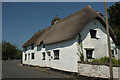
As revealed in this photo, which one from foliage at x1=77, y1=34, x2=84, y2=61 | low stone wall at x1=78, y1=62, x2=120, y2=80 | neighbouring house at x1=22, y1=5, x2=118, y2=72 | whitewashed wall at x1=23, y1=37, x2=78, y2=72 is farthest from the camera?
neighbouring house at x1=22, y1=5, x2=118, y2=72

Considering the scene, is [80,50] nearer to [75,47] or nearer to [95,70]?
[75,47]

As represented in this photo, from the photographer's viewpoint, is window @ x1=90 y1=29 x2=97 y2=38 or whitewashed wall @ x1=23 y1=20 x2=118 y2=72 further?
window @ x1=90 y1=29 x2=97 y2=38

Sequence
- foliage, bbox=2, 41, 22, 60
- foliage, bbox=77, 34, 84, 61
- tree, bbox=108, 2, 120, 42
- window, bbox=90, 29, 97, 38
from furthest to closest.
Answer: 1. foliage, bbox=2, 41, 22, 60
2. tree, bbox=108, 2, 120, 42
3. window, bbox=90, 29, 97, 38
4. foliage, bbox=77, 34, 84, 61

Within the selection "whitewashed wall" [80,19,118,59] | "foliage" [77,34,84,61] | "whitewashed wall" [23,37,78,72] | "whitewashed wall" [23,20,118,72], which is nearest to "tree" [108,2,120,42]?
"whitewashed wall" [80,19,118,59]

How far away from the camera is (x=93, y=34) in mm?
13203

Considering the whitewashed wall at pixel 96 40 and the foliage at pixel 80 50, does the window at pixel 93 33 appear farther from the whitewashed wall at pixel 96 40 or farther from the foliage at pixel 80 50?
the foliage at pixel 80 50

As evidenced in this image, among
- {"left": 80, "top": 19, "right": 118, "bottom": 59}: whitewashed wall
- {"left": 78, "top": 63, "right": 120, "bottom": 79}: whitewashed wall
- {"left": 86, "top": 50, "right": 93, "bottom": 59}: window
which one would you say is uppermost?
{"left": 80, "top": 19, "right": 118, "bottom": 59}: whitewashed wall

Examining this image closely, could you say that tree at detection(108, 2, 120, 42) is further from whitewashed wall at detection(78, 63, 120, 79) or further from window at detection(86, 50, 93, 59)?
whitewashed wall at detection(78, 63, 120, 79)

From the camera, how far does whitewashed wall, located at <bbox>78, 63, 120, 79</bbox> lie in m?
8.13

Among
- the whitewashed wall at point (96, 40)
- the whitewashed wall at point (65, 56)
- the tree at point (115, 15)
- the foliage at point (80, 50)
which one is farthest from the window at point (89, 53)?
the tree at point (115, 15)

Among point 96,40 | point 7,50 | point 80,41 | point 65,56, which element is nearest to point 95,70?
point 80,41

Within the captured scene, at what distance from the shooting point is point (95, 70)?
9.19 metres

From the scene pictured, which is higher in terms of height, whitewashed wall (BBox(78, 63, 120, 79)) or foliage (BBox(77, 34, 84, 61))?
foliage (BBox(77, 34, 84, 61))

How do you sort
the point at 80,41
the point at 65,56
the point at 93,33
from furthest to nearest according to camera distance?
the point at 93,33, the point at 65,56, the point at 80,41
